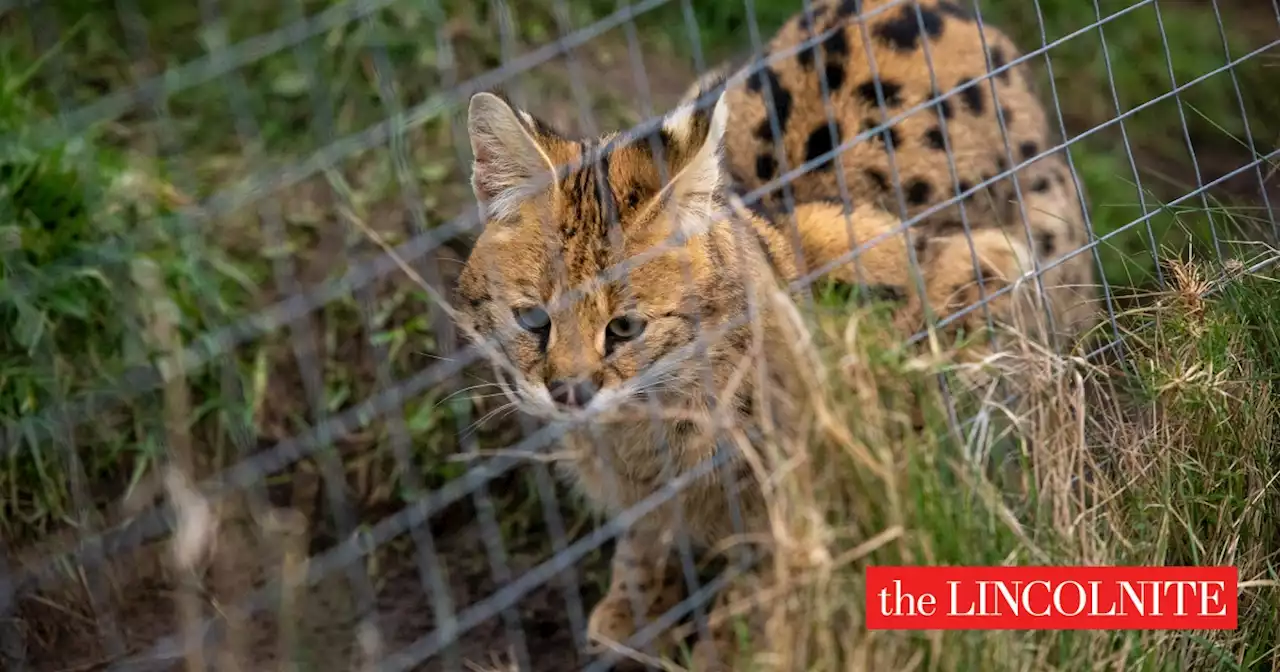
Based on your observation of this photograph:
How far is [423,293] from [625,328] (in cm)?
114

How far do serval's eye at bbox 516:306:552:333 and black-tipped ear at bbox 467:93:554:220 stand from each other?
0.65 feet

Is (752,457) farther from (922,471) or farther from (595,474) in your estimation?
(595,474)

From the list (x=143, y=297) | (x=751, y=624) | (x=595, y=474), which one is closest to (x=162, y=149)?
(x=143, y=297)

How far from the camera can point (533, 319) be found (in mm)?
2727

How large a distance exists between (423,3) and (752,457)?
8.83 feet

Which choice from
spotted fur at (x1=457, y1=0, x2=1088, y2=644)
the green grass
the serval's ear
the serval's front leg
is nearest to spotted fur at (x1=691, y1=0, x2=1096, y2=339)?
spotted fur at (x1=457, y1=0, x2=1088, y2=644)

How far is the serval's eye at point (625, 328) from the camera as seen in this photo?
2.66m

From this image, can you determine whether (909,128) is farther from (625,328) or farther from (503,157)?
(503,157)

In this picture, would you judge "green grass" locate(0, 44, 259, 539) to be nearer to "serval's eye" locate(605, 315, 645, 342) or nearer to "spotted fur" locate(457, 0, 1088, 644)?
"spotted fur" locate(457, 0, 1088, 644)

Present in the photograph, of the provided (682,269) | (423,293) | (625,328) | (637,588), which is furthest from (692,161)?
(423,293)

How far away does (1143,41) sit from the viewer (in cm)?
538

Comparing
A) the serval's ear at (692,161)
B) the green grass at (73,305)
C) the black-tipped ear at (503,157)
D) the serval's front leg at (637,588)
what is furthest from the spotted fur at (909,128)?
the green grass at (73,305)

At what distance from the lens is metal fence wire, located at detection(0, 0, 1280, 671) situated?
2648mm

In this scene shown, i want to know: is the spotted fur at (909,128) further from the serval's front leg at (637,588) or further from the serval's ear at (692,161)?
the serval's front leg at (637,588)
